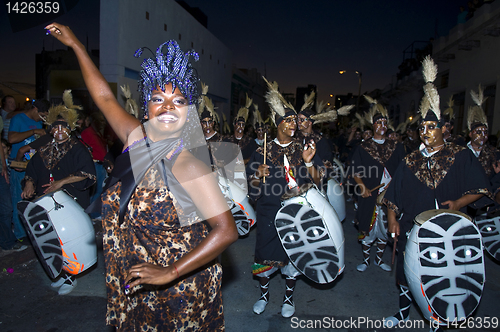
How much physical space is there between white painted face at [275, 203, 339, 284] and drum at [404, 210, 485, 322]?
71 cm

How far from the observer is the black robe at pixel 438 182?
297cm

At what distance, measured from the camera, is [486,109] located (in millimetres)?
11484

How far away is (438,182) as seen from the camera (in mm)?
3008

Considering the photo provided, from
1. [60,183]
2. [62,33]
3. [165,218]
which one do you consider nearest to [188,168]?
[165,218]

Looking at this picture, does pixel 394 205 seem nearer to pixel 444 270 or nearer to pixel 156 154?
pixel 444 270

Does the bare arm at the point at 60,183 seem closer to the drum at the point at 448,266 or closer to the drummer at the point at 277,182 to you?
the drummer at the point at 277,182

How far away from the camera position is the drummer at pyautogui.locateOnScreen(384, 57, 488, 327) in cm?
297

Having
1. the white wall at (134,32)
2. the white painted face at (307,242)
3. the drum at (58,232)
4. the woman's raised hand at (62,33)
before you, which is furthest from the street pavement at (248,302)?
the white wall at (134,32)

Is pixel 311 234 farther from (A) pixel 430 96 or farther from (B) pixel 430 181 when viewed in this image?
(A) pixel 430 96

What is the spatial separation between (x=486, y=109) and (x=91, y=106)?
538 inches

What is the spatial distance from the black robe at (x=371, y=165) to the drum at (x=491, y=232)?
1.32 m

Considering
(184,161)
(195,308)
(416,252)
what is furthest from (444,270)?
(184,161)

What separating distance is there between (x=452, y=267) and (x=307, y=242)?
1.17m

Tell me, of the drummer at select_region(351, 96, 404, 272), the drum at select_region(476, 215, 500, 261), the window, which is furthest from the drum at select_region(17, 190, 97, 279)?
the window
